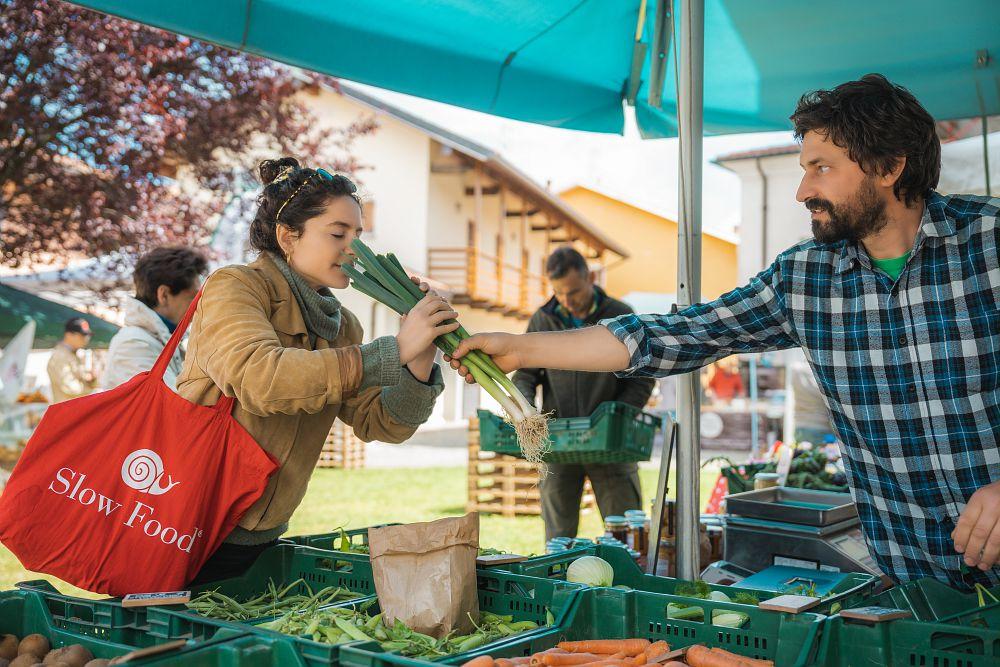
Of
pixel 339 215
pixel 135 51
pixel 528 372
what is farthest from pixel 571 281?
pixel 135 51

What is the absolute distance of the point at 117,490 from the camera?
85.8 inches

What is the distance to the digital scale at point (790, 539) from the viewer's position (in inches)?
Result: 112

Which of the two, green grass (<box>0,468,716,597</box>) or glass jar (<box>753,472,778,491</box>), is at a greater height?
glass jar (<box>753,472,778,491</box>)

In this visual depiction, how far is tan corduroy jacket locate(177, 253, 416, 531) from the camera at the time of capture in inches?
82.8

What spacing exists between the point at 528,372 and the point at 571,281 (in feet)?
2.15

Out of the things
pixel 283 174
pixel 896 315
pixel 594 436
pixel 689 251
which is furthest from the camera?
pixel 594 436

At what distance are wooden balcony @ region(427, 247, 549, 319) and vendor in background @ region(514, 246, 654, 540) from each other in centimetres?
1377

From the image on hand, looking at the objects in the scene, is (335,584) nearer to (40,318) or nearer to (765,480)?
(765,480)

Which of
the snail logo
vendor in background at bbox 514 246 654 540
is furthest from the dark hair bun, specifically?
vendor in background at bbox 514 246 654 540

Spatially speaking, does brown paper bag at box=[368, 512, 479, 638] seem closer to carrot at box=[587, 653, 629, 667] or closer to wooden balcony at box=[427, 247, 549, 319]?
carrot at box=[587, 653, 629, 667]

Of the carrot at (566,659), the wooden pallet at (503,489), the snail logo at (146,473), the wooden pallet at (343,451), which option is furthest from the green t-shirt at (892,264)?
the wooden pallet at (343,451)

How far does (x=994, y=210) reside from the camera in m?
2.24

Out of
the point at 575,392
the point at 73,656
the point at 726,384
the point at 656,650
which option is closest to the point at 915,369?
the point at 656,650

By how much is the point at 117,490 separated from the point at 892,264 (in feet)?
6.98
